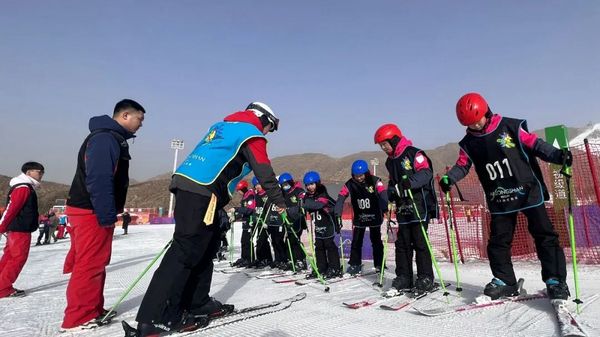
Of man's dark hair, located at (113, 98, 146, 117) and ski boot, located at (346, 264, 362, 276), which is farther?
ski boot, located at (346, 264, 362, 276)

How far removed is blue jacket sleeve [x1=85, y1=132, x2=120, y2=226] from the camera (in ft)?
10.8

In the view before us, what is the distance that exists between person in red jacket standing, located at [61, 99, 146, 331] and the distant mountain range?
1401cm

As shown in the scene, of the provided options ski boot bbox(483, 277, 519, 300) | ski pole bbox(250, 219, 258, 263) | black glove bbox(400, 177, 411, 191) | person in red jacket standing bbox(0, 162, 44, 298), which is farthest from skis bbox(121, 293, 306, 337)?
ski pole bbox(250, 219, 258, 263)

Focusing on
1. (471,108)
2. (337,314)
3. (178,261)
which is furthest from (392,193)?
(178,261)

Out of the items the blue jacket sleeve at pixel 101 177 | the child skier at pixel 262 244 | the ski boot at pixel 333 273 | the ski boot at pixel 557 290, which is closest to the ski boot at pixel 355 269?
the ski boot at pixel 333 273

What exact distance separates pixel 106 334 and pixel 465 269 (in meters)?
5.89

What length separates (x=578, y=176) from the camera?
7.88m

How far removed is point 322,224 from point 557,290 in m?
3.75

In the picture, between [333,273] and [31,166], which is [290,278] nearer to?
[333,273]

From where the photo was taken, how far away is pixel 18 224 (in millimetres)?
5156

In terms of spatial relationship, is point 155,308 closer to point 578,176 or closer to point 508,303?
point 508,303

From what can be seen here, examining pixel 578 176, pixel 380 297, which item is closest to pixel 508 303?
pixel 380 297

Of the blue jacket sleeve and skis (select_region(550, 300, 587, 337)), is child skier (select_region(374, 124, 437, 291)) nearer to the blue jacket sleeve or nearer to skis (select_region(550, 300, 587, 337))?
skis (select_region(550, 300, 587, 337))

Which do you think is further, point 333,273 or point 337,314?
point 333,273
